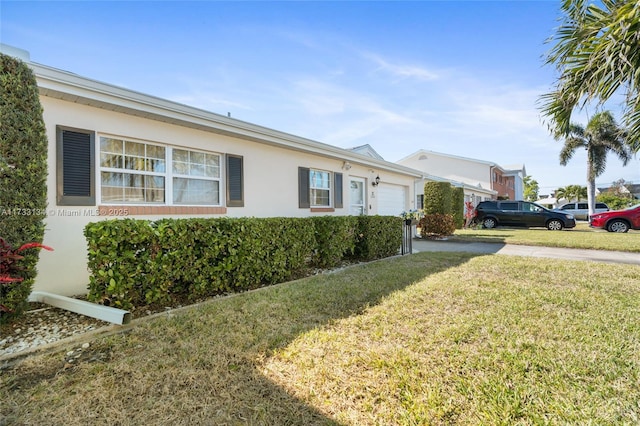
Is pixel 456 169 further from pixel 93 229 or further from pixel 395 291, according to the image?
pixel 93 229

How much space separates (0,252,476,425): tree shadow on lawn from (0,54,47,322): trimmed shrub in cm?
138

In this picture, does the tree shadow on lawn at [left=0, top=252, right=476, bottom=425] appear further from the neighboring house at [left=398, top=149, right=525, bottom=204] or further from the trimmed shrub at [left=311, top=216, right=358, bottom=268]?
the neighboring house at [left=398, top=149, right=525, bottom=204]

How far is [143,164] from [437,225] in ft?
37.5

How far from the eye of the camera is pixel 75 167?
179 inches

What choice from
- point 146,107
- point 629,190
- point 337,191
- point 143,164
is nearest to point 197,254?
point 143,164

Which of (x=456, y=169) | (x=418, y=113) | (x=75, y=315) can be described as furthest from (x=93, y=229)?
(x=456, y=169)

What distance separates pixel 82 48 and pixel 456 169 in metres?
26.1

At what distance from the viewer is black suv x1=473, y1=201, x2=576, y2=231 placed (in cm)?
1580

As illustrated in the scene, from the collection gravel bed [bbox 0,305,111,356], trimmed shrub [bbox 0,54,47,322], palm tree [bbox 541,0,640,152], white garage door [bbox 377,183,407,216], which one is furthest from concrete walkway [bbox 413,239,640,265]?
trimmed shrub [bbox 0,54,47,322]

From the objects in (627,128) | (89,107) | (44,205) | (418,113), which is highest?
(418,113)

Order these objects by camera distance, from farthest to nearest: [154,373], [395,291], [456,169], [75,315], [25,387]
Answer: [456,169]
[395,291]
[75,315]
[154,373]
[25,387]

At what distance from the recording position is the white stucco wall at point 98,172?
14.3 ft

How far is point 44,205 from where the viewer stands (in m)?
3.69

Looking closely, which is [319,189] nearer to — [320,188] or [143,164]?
[320,188]
